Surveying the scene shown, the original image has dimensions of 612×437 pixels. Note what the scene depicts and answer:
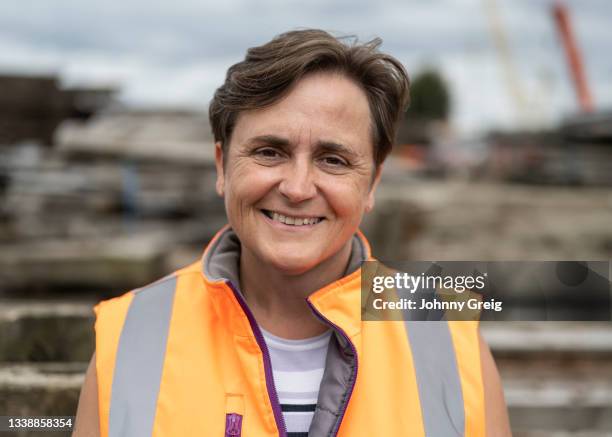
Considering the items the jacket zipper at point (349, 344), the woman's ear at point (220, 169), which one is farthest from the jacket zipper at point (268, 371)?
the woman's ear at point (220, 169)

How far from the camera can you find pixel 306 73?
6.04 feet

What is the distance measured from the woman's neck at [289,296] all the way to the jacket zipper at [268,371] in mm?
188

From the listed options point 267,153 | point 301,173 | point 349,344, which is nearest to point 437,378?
point 349,344

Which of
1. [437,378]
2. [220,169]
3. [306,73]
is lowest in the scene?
[437,378]

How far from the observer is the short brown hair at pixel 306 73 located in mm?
1813

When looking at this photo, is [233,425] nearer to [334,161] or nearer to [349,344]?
[349,344]

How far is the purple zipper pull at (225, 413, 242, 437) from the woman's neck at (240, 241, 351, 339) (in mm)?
325

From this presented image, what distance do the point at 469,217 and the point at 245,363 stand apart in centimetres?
1225

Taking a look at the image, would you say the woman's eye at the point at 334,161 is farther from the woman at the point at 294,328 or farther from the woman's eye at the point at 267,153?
the woman's eye at the point at 267,153

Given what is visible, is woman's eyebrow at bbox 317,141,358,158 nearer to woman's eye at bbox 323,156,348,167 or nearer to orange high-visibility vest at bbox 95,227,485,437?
woman's eye at bbox 323,156,348,167

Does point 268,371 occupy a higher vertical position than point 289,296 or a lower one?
lower

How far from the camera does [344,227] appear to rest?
1896mm

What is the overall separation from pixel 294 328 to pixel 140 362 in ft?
1.58

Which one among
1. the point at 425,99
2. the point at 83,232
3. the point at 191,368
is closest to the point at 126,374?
the point at 191,368
